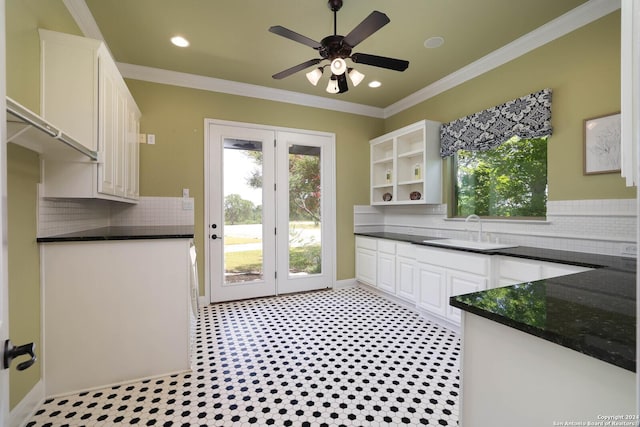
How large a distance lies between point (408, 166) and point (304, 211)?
161cm

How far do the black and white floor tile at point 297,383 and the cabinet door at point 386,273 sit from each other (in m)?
0.67

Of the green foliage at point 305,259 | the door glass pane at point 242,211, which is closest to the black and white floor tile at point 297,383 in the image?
the door glass pane at point 242,211

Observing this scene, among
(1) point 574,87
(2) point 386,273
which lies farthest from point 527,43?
(2) point 386,273

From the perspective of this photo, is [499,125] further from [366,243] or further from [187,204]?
[187,204]

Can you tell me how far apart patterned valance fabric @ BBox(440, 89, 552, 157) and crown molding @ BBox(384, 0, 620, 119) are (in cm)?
47

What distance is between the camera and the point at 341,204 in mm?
4477

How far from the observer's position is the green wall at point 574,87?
2.29m

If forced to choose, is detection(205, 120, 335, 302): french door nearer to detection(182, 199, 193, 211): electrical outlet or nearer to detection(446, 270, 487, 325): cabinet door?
detection(182, 199, 193, 211): electrical outlet

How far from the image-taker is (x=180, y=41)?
9.40 feet

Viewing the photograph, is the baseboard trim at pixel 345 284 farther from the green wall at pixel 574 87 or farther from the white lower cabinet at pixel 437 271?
the green wall at pixel 574 87

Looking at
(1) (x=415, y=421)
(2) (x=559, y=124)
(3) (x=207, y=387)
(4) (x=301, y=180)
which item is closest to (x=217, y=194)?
(4) (x=301, y=180)

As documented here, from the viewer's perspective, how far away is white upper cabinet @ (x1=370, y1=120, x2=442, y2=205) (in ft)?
12.1

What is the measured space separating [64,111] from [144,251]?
1.04m

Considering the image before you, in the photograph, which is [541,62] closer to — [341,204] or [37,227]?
[341,204]
